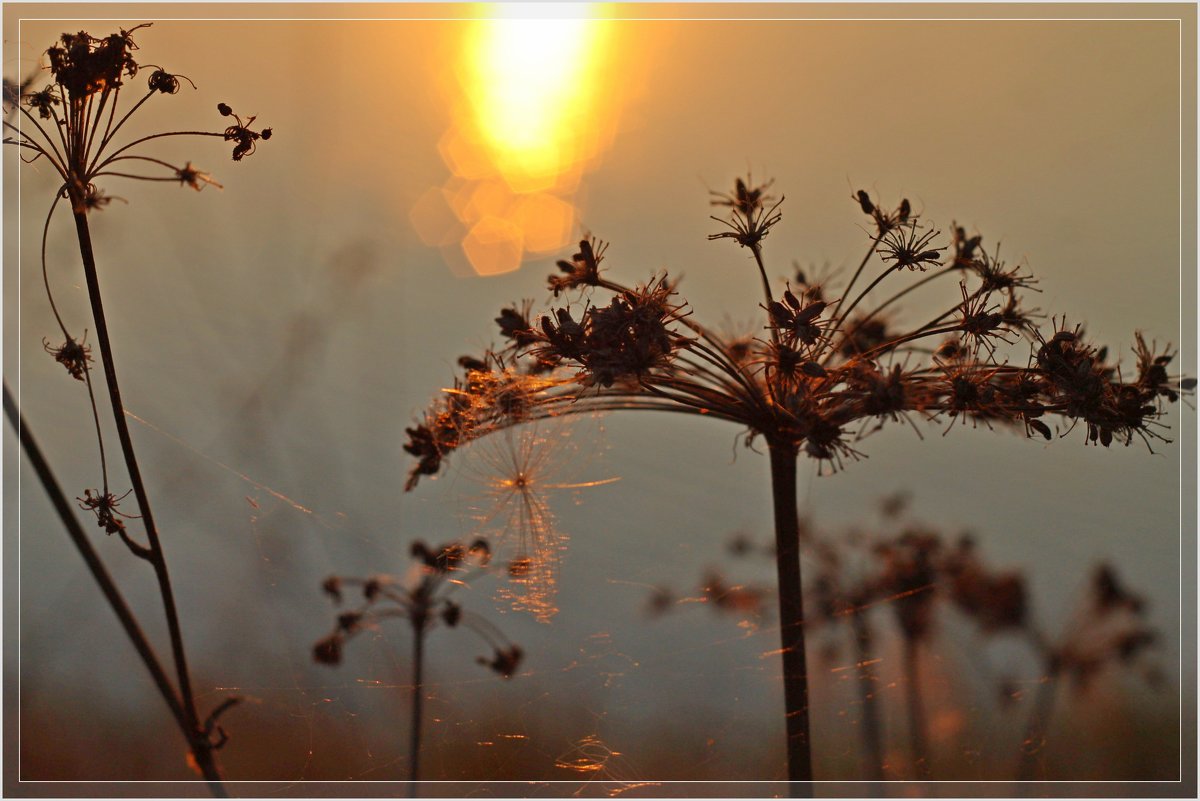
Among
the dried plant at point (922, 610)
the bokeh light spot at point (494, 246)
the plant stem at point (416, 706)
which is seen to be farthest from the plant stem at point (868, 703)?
the bokeh light spot at point (494, 246)

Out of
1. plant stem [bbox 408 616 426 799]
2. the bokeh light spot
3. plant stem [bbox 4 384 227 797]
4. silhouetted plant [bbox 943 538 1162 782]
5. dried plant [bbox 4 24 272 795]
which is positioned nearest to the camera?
plant stem [bbox 4 384 227 797]

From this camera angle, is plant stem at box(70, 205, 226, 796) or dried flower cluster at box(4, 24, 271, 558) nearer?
plant stem at box(70, 205, 226, 796)

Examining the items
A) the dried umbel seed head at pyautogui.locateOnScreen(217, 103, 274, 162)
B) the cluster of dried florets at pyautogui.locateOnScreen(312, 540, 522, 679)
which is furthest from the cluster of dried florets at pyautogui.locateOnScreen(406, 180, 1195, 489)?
the dried umbel seed head at pyautogui.locateOnScreen(217, 103, 274, 162)

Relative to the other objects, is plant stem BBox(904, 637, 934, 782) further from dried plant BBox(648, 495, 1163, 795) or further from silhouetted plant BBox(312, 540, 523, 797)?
silhouetted plant BBox(312, 540, 523, 797)

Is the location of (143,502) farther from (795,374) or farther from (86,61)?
(795,374)

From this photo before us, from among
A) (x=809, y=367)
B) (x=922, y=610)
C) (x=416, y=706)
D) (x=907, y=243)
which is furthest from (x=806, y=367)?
(x=416, y=706)

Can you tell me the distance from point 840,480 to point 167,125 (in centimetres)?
173

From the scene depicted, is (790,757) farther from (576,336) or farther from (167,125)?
(167,125)

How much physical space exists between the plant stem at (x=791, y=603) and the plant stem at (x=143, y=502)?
97 cm

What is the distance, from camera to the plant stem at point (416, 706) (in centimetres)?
182

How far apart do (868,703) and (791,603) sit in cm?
48

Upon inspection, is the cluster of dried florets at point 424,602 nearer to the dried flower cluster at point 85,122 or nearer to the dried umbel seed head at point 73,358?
the dried flower cluster at point 85,122

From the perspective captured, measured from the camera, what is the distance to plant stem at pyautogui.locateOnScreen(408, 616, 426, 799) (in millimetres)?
1816

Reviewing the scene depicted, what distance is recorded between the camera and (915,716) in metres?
1.90
